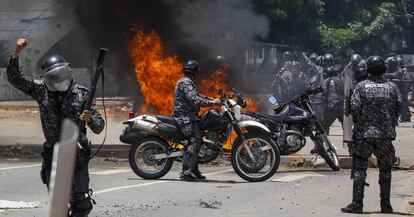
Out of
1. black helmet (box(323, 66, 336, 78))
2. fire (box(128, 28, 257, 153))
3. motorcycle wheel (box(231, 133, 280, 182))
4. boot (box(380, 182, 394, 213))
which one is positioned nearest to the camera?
boot (box(380, 182, 394, 213))

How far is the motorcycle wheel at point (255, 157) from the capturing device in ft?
33.2

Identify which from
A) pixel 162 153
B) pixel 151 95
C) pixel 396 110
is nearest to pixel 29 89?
pixel 396 110

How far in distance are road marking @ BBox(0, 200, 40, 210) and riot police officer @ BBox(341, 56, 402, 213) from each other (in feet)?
9.87

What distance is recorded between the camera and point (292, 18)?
35.4 meters

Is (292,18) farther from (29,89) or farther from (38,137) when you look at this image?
(29,89)

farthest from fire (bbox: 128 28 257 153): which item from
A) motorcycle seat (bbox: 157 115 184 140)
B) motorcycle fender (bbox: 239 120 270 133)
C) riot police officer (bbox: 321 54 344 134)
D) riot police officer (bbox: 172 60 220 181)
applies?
motorcycle seat (bbox: 157 115 184 140)

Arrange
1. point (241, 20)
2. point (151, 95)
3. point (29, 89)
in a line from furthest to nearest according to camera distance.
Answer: point (241, 20) < point (151, 95) < point (29, 89)

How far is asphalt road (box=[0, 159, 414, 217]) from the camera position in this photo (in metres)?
7.92

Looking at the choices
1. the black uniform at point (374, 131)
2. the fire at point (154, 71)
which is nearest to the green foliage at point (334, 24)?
the fire at point (154, 71)

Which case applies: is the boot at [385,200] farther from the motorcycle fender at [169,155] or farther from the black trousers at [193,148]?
the motorcycle fender at [169,155]

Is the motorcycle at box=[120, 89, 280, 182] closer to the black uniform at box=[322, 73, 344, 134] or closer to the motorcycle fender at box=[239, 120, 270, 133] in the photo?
the motorcycle fender at box=[239, 120, 270, 133]

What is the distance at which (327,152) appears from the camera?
11422mm

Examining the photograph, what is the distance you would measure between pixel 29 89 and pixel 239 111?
16.1 ft

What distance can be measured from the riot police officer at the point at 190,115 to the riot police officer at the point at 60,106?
4536mm
